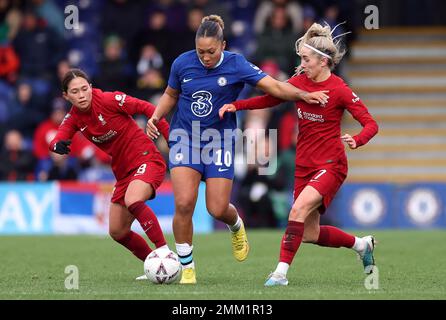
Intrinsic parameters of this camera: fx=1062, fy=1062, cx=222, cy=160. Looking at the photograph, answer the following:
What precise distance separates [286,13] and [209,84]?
33.2ft

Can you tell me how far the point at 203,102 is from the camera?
9.41 m

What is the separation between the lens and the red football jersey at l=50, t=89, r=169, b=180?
9.95m

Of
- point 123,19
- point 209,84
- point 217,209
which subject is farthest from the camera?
point 123,19

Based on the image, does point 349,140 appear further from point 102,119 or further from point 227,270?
point 227,270

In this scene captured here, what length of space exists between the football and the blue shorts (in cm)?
79

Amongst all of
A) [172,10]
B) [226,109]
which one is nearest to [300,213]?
[226,109]

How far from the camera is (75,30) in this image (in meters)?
21.3

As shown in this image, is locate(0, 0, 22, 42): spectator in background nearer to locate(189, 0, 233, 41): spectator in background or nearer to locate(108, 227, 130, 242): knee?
locate(189, 0, 233, 41): spectator in background

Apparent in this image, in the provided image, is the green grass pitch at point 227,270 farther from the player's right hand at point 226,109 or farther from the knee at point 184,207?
the player's right hand at point 226,109

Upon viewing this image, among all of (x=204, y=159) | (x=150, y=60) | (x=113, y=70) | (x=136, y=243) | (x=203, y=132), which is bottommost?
(x=136, y=243)
